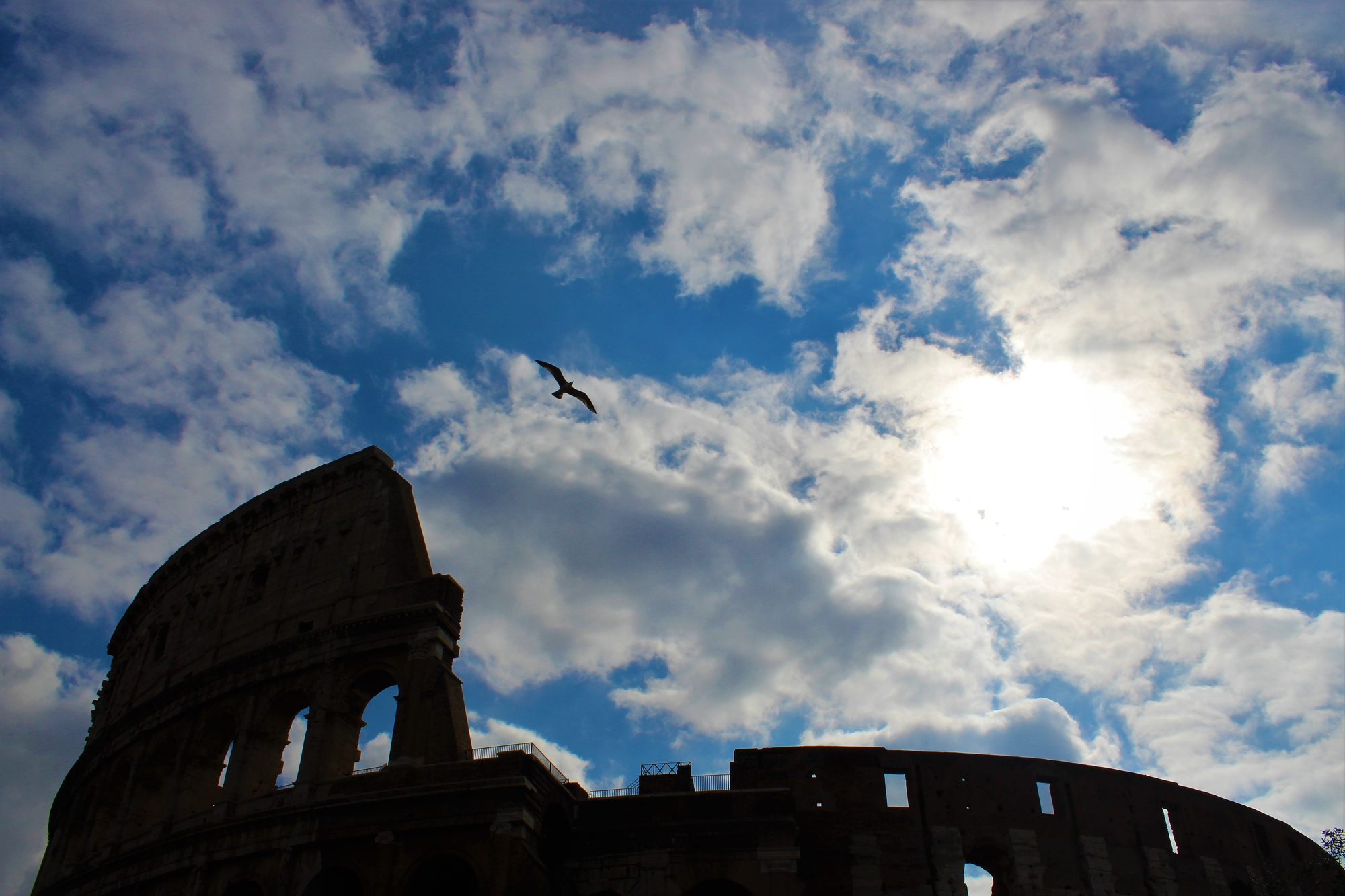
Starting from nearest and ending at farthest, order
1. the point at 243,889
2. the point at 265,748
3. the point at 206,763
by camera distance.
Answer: the point at 243,889
the point at 265,748
the point at 206,763

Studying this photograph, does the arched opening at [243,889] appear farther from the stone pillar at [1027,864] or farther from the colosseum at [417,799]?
the stone pillar at [1027,864]

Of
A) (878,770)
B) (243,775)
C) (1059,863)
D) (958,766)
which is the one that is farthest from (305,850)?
(1059,863)

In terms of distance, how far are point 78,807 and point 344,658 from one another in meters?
13.9

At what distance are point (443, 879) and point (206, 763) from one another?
9.85 m

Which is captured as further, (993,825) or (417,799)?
(993,825)

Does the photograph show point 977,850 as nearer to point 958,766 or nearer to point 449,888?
point 958,766

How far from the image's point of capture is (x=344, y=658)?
26.3m

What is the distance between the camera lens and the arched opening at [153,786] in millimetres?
28453

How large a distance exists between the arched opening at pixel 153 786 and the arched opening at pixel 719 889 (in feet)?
52.7

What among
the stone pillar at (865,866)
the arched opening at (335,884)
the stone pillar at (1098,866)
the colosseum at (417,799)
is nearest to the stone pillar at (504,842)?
the colosseum at (417,799)

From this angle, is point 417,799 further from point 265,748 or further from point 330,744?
point 265,748

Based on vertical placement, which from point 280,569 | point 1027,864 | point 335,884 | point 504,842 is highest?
point 280,569

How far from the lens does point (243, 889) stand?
23.9m

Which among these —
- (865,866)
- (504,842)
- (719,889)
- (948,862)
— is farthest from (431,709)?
(948,862)
